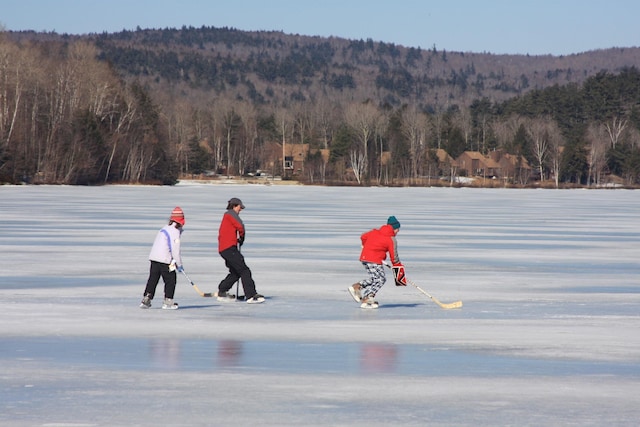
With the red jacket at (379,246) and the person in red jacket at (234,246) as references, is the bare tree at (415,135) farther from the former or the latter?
the red jacket at (379,246)

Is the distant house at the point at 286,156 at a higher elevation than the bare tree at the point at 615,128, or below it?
below

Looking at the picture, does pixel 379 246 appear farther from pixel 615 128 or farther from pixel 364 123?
pixel 615 128

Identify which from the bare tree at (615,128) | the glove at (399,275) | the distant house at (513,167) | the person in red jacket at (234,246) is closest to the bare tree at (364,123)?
the distant house at (513,167)

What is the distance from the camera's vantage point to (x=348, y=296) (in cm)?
1395

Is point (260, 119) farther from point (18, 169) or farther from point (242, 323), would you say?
point (242, 323)

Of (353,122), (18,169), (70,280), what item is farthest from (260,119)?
(70,280)

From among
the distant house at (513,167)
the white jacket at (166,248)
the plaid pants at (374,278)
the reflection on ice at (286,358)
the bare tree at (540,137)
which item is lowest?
the reflection on ice at (286,358)

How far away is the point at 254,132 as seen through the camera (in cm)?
15912

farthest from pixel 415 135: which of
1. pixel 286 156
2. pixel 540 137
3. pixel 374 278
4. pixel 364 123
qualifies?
pixel 374 278

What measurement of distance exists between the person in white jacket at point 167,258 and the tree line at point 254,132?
62.6m

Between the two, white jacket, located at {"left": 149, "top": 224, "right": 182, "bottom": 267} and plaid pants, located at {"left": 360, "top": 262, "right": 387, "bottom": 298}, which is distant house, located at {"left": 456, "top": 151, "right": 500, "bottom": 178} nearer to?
plaid pants, located at {"left": 360, "top": 262, "right": 387, "bottom": 298}

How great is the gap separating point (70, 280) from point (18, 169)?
2467 inches

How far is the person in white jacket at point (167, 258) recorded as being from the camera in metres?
12.3

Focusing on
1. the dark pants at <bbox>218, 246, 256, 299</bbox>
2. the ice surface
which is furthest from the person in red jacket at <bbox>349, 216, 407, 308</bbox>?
the dark pants at <bbox>218, 246, 256, 299</bbox>
